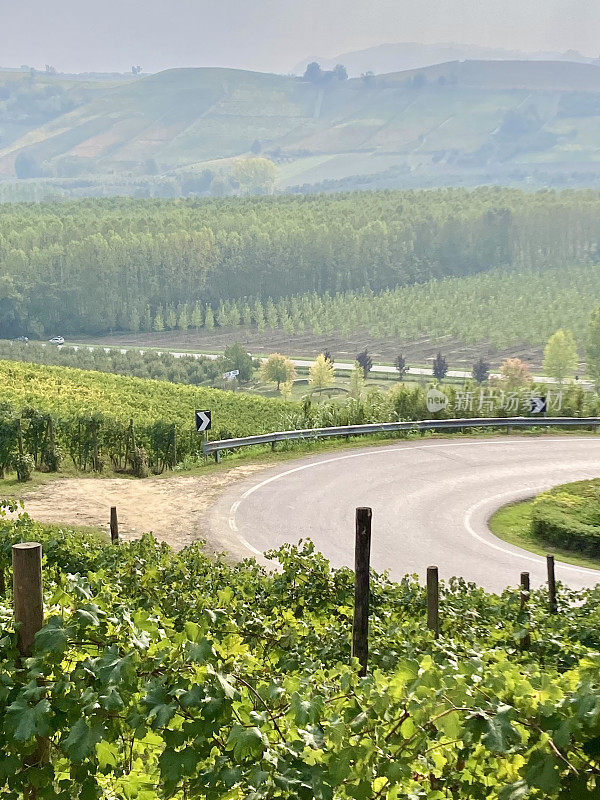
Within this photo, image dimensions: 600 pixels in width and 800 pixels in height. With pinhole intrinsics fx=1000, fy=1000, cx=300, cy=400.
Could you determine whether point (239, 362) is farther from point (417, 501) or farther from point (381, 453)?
point (417, 501)

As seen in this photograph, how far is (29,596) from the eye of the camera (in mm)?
4051

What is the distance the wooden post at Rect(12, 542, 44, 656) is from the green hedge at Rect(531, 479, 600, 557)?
54.5 ft

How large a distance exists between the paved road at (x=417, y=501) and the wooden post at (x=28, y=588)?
13.7 m

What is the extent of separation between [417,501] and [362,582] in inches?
665

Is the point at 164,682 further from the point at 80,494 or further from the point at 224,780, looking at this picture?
the point at 80,494

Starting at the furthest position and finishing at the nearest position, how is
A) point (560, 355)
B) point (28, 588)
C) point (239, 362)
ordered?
point (239, 362) < point (560, 355) < point (28, 588)

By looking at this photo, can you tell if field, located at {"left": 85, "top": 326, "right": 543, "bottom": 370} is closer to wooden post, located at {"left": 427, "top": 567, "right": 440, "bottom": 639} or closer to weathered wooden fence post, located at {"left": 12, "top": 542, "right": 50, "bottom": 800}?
wooden post, located at {"left": 427, "top": 567, "right": 440, "bottom": 639}

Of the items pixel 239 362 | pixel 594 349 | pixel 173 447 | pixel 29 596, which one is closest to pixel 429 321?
pixel 239 362

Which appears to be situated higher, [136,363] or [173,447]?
[173,447]

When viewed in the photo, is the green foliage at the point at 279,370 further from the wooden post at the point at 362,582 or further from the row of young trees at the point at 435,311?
the wooden post at the point at 362,582

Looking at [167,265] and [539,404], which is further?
[167,265]

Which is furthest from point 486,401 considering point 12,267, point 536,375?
point 12,267

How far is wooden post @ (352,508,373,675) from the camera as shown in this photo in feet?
20.8

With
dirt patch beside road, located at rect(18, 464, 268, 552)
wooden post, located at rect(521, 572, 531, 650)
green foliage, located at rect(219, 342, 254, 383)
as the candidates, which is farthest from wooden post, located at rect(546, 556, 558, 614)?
green foliage, located at rect(219, 342, 254, 383)
